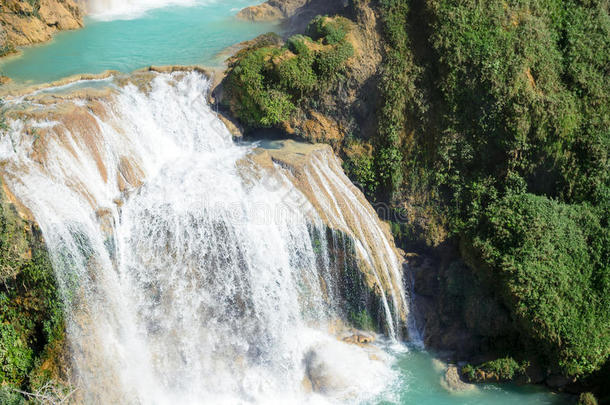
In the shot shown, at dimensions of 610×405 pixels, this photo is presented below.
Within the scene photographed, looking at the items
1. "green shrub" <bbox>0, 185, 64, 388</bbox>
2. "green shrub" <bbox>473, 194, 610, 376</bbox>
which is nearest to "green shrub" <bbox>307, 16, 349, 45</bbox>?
"green shrub" <bbox>473, 194, 610, 376</bbox>

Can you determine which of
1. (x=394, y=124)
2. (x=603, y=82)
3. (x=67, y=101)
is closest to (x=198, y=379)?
(x=67, y=101)

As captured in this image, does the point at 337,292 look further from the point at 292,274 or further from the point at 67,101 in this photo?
the point at 67,101

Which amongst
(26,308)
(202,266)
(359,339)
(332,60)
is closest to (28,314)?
(26,308)

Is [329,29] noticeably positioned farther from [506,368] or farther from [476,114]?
[506,368]

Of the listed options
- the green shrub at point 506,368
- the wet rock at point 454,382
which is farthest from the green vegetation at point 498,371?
the wet rock at point 454,382

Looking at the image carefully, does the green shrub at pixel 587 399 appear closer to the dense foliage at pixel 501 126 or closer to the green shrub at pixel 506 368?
the green shrub at pixel 506 368

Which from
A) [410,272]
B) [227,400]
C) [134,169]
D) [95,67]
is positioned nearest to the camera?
[227,400]
